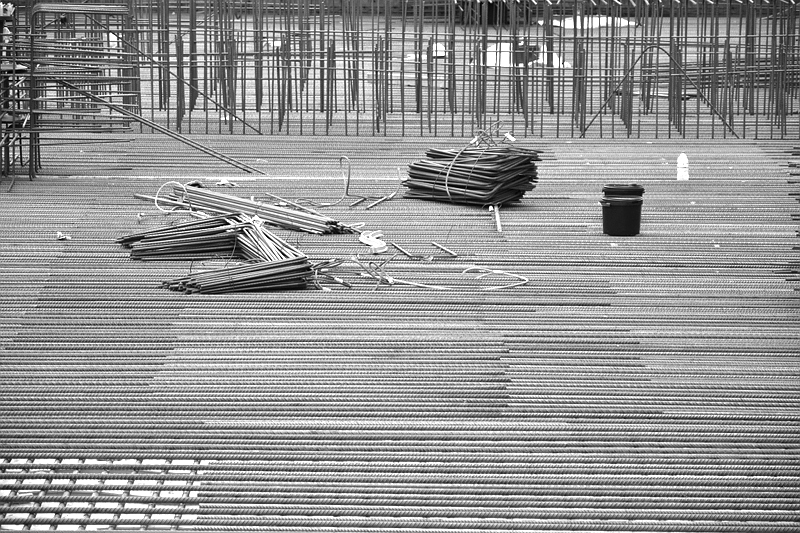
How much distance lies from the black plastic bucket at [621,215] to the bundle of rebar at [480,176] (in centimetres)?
107

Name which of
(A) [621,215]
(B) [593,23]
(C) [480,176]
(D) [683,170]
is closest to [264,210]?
(C) [480,176]

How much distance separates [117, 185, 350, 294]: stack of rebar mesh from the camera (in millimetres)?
6379

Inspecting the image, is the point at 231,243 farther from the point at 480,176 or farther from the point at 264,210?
the point at 480,176

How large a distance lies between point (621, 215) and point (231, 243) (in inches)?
102

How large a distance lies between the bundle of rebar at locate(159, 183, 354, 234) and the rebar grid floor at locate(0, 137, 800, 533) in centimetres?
15

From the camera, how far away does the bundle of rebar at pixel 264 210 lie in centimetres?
786

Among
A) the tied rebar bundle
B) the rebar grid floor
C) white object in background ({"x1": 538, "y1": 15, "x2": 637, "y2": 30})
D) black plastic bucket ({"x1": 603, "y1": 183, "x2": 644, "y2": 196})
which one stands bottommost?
the rebar grid floor

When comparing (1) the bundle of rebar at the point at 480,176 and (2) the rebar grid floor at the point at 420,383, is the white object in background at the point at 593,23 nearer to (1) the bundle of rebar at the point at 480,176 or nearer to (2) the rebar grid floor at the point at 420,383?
(1) the bundle of rebar at the point at 480,176

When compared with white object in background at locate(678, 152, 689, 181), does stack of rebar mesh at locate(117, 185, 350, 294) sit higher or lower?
lower

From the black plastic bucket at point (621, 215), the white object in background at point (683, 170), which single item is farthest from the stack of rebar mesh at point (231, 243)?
the white object in background at point (683, 170)

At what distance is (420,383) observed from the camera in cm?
489

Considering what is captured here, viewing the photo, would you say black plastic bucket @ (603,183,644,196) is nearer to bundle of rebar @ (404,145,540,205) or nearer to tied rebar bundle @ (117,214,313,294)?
bundle of rebar @ (404,145,540,205)

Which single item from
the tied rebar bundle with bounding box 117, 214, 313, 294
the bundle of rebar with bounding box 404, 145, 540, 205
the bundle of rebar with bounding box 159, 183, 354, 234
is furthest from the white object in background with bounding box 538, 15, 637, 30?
the tied rebar bundle with bounding box 117, 214, 313, 294

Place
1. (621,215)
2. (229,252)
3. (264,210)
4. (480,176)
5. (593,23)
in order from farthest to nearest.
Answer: (593,23) < (480,176) < (264,210) < (621,215) < (229,252)
